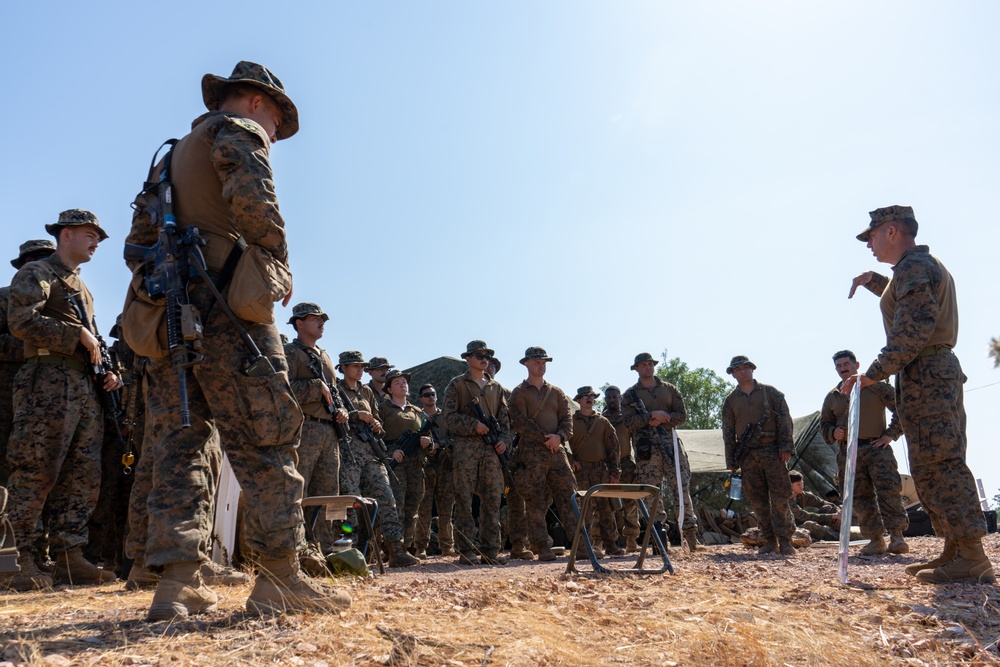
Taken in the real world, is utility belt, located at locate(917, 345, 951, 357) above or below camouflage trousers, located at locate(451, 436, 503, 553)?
above

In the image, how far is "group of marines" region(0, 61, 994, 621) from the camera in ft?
10.8

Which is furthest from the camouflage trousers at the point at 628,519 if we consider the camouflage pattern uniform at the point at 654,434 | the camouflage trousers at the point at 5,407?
the camouflage trousers at the point at 5,407

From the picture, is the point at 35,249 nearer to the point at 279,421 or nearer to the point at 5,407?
the point at 5,407

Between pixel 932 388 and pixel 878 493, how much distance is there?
13.8 feet

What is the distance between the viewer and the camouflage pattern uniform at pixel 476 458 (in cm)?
834

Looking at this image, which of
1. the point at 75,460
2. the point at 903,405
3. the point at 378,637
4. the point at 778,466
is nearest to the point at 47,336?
the point at 75,460

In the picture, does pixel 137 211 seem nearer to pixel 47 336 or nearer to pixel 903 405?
pixel 47 336

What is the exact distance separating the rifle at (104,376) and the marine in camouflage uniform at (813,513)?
8.90 m

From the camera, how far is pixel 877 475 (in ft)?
27.9

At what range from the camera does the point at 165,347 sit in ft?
11.0

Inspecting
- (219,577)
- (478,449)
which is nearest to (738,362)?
(478,449)

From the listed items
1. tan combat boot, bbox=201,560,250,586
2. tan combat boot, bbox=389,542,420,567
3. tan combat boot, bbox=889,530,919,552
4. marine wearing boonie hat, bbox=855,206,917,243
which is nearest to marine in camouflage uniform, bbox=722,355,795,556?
tan combat boot, bbox=889,530,919,552

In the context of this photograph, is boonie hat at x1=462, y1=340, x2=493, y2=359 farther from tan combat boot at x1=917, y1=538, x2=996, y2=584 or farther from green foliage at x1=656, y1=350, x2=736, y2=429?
green foliage at x1=656, y1=350, x2=736, y2=429

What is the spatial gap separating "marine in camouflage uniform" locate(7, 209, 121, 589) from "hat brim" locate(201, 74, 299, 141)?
8.22 feet
